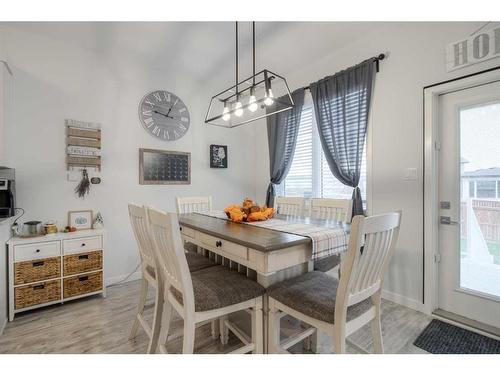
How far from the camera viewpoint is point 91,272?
243 centimetres

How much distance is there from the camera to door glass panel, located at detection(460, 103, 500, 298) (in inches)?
73.7

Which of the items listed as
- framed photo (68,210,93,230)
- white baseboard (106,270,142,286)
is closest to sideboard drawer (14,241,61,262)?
framed photo (68,210,93,230)

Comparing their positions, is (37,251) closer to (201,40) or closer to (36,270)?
(36,270)

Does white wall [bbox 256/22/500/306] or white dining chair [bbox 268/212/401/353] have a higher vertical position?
white wall [bbox 256/22/500/306]

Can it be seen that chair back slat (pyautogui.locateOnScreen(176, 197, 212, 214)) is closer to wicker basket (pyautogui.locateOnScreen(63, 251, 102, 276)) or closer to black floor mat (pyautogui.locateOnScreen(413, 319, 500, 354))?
wicker basket (pyautogui.locateOnScreen(63, 251, 102, 276))

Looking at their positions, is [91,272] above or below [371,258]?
below

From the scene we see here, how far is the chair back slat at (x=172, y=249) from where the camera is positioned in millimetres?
1171

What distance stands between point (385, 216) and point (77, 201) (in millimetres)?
2868

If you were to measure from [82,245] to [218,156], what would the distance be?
1.95 metres

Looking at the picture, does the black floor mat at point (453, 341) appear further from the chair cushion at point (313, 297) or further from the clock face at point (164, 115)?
the clock face at point (164, 115)

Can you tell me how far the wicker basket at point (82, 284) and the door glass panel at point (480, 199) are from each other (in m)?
3.27

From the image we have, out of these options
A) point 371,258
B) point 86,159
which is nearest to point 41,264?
point 86,159

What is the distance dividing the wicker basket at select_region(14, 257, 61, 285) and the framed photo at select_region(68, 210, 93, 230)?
43 centimetres

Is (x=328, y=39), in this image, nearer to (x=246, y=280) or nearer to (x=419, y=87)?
(x=419, y=87)
